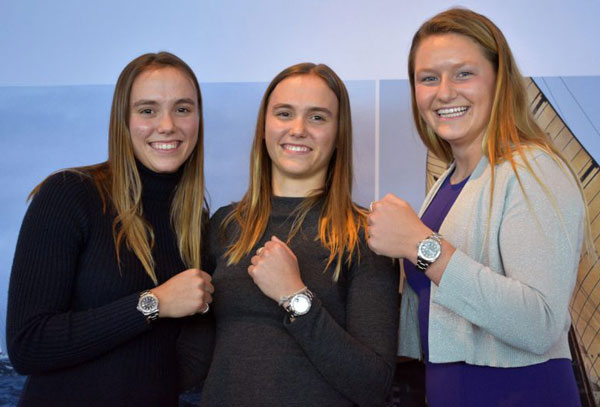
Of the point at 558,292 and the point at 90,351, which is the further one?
the point at 90,351

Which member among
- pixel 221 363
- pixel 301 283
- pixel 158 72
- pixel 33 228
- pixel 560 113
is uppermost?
pixel 158 72

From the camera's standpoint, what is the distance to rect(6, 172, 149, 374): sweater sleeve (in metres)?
1.47

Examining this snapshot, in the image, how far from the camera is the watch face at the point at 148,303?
60.3 inches

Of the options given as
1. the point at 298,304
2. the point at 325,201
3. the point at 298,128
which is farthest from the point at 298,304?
the point at 298,128

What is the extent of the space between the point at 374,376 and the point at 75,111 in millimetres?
1562

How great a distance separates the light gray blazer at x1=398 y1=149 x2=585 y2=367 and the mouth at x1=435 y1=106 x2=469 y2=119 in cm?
19

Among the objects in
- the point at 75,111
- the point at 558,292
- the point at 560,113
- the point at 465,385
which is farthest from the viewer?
the point at 75,111

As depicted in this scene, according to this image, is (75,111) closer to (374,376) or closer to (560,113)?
(374,376)

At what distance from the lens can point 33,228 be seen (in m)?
1.50

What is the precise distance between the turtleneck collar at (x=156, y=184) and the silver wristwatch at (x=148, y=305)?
333 mm

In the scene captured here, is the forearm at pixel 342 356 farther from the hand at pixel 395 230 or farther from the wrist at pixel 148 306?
the wrist at pixel 148 306

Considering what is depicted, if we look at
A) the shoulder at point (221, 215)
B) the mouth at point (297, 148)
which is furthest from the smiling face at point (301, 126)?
the shoulder at point (221, 215)

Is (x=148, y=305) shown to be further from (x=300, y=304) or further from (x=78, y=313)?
(x=300, y=304)

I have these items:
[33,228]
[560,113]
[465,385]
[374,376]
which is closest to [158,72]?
[33,228]
